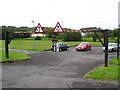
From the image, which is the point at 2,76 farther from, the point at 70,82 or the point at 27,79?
the point at 70,82

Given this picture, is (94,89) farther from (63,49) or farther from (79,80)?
(63,49)

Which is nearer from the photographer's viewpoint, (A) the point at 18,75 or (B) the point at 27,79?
(B) the point at 27,79

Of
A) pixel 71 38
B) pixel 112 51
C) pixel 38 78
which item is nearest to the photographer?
pixel 38 78

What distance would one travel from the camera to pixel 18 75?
15953 millimetres

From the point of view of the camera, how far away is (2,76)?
1546cm

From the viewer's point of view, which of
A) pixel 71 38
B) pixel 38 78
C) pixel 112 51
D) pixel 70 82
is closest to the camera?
pixel 70 82

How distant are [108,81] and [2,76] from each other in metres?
5.98

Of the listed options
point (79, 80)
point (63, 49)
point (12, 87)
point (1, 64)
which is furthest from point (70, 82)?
point (63, 49)

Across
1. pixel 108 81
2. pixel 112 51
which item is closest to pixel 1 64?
pixel 108 81

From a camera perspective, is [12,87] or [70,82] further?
[70,82]

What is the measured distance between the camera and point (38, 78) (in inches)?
595

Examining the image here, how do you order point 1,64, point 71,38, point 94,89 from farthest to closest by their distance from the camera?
point 71,38 → point 1,64 → point 94,89

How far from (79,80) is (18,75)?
12.3 ft

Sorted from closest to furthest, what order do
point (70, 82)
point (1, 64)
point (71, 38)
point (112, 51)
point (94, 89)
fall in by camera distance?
1. point (94, 89)
2. point (70, 82)
3. point (1, 64)
4. point (112, 51)
5. point (71, 38)
